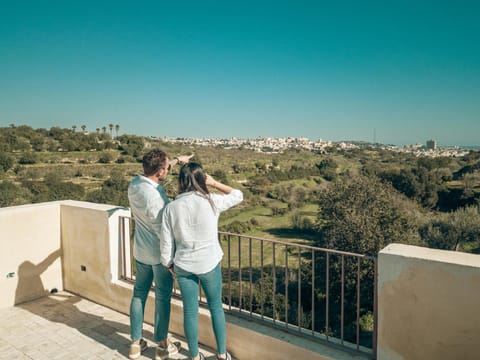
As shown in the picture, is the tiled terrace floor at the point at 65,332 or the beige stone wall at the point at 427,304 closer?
the beige stone wall at the point at 427,304

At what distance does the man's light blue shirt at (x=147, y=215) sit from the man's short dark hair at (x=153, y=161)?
0.20 feet

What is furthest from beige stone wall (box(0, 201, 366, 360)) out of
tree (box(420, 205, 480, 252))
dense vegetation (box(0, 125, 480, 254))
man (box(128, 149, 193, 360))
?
tree (box(420, 205, 480, 252))

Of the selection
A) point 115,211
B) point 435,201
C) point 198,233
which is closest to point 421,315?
point 198,233

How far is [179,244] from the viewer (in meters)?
2.20

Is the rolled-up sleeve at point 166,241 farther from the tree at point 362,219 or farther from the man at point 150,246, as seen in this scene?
the tree at point 362,219

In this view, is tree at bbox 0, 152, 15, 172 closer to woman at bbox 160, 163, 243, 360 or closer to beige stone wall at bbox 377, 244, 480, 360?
woman at bbox 160, 163, 243, 360

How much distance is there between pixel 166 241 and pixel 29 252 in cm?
230

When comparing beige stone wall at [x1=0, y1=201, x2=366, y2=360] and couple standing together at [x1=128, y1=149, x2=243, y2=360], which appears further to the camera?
beige stone wall at [x1=0, y1=201, x2=366, y2=360]

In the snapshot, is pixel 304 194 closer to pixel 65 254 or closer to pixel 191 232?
pixel 65 254

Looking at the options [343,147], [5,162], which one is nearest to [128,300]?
[5,162]

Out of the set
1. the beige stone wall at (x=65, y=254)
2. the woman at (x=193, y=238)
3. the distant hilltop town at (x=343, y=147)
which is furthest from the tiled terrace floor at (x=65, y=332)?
the distant hilltop town at (x=343, y=147)

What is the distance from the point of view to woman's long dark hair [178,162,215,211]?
85.6 inches

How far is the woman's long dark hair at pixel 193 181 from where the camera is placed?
85.6 inches

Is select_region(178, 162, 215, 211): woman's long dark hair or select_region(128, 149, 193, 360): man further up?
select_region(178, 162, 215, 211): woman's long dark hair
